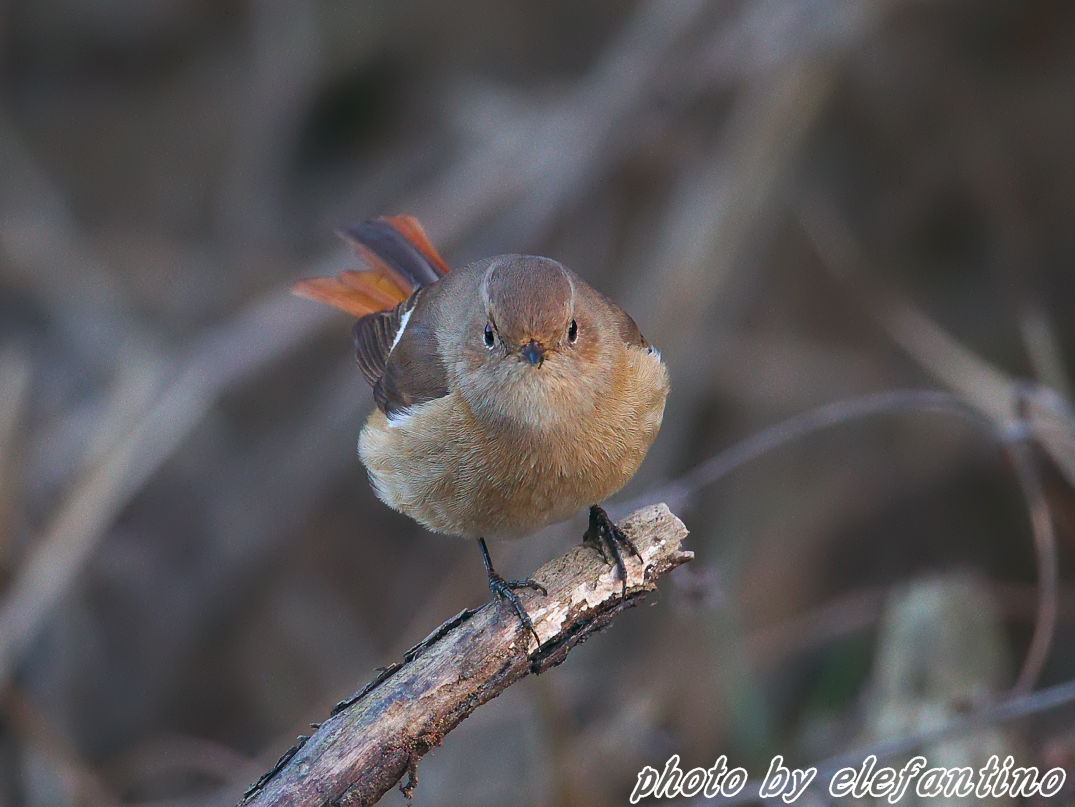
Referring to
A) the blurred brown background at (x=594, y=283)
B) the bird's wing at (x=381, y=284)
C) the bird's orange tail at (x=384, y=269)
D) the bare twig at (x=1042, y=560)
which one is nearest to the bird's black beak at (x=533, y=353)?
the bird's wing at (x=381, y=284)

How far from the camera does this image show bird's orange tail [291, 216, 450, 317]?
4.05m

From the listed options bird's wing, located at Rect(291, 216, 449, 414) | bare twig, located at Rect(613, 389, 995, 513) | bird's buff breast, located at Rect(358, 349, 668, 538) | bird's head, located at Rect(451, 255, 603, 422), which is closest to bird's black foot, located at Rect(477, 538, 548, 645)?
bird's buff breast, located at Rect(358, 349, 668, 538)

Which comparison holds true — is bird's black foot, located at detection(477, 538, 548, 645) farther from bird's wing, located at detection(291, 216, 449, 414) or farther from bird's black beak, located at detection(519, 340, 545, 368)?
bird's wing, located at detection(291, 216, 449, 414)

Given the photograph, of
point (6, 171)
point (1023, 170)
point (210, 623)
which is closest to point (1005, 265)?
point (1023, 170)

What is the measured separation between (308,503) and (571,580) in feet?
11.0

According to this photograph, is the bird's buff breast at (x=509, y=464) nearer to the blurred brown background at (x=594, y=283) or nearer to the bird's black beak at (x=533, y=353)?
the bird's black beak at (x=533, y=353)

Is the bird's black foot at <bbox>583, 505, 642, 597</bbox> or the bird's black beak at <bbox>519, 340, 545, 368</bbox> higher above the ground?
the bird's black beak at <bbox>519, 340, 545, 368</bbox>

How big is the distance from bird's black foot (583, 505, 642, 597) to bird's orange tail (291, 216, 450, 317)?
126 centimetres

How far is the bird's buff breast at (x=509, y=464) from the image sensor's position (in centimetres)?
308

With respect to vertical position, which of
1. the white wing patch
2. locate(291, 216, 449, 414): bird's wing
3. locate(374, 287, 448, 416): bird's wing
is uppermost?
locate(291, 216, 449, 414): bird's wing

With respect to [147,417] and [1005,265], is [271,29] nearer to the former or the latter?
[147,417]

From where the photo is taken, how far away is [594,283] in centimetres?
622

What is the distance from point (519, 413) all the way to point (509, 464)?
14cm

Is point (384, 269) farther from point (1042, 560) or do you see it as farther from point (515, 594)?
point (1042, 560)
